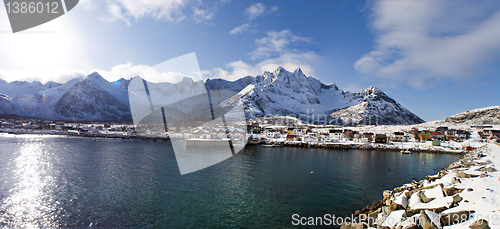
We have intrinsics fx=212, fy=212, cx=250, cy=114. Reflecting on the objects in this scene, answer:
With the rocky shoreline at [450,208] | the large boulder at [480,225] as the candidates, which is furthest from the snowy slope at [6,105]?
the large boulder at [480,225]

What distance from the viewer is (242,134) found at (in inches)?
3098

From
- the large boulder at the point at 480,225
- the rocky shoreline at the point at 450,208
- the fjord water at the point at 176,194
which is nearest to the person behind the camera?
the large boulder at the point at 480,225

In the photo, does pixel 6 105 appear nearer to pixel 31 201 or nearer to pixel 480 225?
pixel 31 201

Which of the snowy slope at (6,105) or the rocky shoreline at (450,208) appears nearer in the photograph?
the rocky shoreline at (450,208)

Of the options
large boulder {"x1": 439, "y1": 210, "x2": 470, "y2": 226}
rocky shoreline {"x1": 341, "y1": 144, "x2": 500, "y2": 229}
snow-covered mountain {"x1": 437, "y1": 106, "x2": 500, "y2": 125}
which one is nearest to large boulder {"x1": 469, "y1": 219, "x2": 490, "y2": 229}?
rocky shoreline {"x1": 341, "y1": 144, "x2": 500, "y2": 229}

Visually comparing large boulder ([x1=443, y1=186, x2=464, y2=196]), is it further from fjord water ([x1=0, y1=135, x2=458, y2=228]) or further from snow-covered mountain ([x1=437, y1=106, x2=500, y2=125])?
snow-covered mountain ([x1=437, y1=106, x2=500, y2=125])

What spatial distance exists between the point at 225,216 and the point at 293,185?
947 centimetres

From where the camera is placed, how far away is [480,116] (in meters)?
122

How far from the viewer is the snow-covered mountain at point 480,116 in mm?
113262

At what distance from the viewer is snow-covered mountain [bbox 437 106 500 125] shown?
113 metres

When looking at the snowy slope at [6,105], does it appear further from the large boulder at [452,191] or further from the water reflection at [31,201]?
the large boulder at [452,191]

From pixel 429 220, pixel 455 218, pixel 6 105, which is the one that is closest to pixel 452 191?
pixel 455 218

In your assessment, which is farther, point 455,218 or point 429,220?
point 429,220

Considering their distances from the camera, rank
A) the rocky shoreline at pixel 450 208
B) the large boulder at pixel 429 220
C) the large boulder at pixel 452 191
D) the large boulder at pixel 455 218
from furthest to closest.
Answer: the large boulder at pixel 452 191 < the large boulder at pixel 429 220 < the large boulder at pixel 455 218 < the rocky shoreline at pixel 450 208
